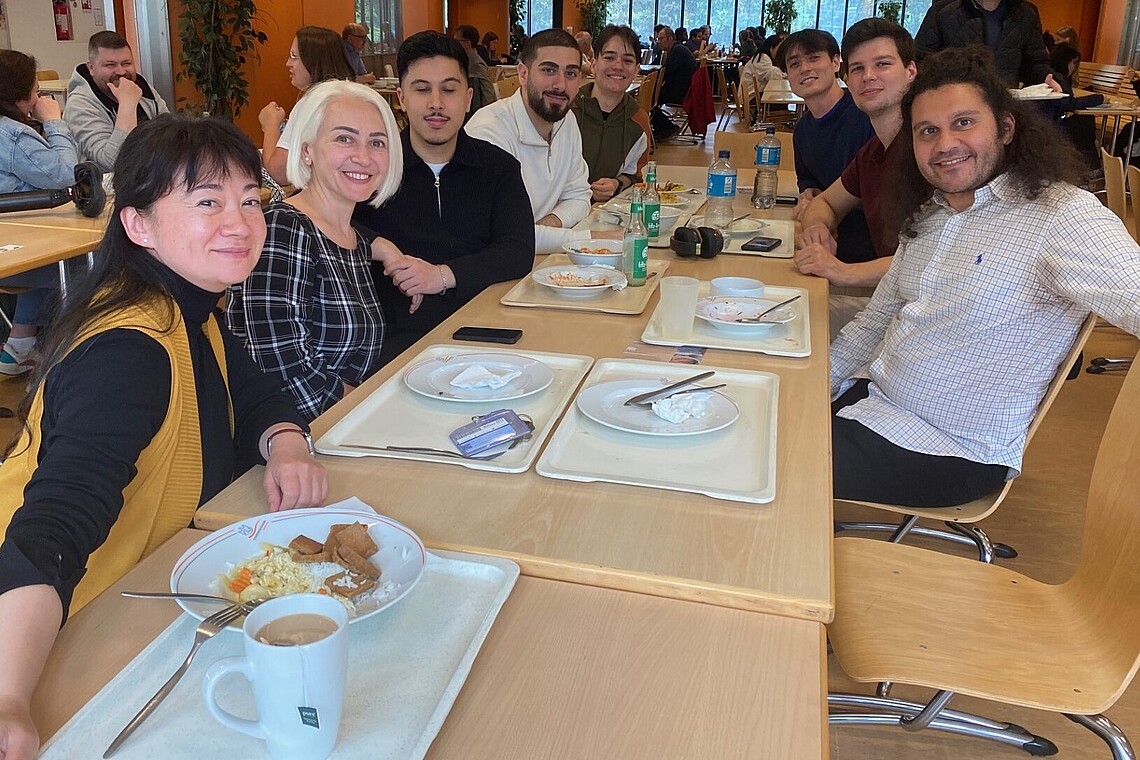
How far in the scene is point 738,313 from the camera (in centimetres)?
192

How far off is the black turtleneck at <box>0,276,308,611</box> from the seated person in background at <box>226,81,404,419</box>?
1.79 feet

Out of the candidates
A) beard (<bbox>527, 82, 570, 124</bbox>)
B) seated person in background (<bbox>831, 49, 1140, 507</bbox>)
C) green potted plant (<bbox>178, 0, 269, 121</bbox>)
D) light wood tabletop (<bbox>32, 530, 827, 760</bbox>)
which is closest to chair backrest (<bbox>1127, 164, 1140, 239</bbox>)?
seated person in background (<bbox>831, 49, 1140, 507</bbox>)

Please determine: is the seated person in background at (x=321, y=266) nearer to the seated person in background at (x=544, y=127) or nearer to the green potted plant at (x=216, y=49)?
the seated person in background at (x=544, y=127)

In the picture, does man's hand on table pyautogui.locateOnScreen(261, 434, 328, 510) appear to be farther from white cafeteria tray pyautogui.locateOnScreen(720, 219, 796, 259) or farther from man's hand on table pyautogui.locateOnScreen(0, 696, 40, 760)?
white cafeteria tray pyautogui.locateOnScreen(720, 219, 796, 259)

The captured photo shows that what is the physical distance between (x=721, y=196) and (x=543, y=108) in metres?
0.77

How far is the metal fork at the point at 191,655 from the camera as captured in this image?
0.71 metres

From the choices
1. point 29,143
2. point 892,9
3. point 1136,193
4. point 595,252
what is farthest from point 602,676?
point 892,9

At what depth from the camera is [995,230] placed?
1808 mm

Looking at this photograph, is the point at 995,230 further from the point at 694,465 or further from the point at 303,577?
the point at 303,577

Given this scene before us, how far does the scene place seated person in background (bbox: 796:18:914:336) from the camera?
279cm

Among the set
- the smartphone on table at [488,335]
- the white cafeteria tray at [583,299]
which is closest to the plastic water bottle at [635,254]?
the white cafeteria tray at [583,299]

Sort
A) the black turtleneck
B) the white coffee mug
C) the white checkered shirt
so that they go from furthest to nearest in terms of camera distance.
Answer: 1. the white checkered shirt
2. the black turtleneck
3. the white coffee mug

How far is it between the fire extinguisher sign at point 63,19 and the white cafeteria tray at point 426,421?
6191mm

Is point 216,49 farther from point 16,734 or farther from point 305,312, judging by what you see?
point 16,734
